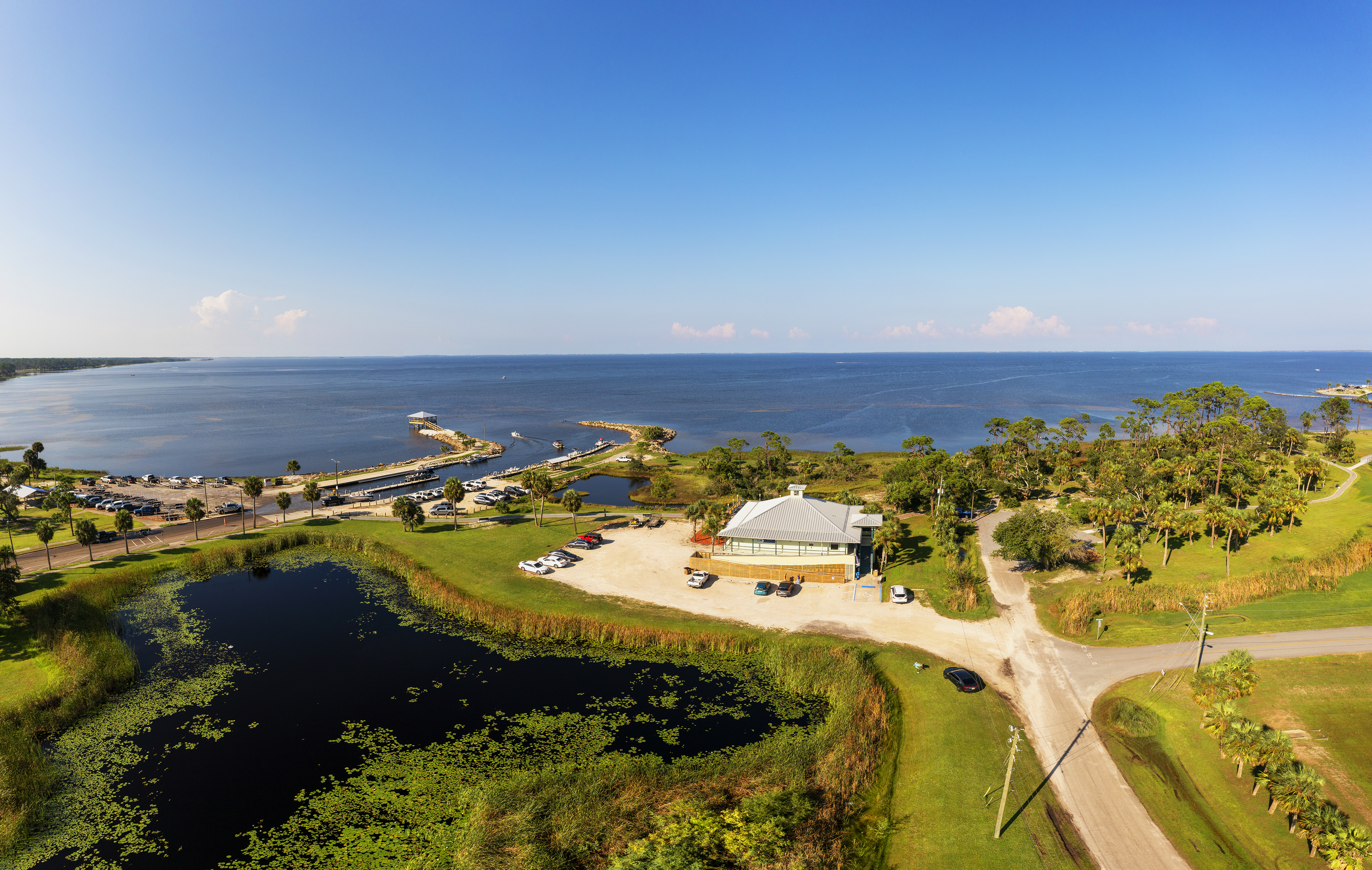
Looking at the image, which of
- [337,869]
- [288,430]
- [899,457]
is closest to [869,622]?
[337,869]

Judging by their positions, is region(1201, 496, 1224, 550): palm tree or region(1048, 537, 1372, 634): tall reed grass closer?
region(1048, 537, 1372, 634): tall reed grass

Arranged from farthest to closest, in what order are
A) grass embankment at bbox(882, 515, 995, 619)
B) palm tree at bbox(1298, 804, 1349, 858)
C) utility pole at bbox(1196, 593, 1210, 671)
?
1. grass embankment at bbox(882, 515, 995, 619)
2. utility pole at bbox(1196, 593, 1210, 671)
3. palm tree at bbox(1298, 804, 1349, 858)

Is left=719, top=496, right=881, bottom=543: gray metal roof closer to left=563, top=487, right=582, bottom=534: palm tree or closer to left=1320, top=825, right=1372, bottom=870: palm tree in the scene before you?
left=563, top=487, right=582, bottom=534: palm tree

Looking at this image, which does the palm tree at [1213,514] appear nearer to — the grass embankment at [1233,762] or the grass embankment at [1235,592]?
the grass embankment at [1235,592]

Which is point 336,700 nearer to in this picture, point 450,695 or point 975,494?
point 450,695

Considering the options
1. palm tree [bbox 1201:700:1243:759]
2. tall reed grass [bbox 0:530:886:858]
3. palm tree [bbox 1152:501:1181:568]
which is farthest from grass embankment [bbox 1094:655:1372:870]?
palm tree [bbox 1152:501:1181:568]
